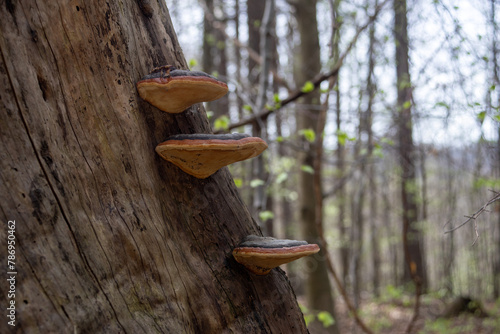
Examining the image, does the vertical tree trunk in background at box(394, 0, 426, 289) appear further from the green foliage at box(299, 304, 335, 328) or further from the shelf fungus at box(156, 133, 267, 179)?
the shelf fungus at box(156, 133, 267, 179)

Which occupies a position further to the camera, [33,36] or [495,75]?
[495,75]

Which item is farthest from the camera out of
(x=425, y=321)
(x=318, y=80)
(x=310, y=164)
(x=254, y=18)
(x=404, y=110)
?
(x=425, y=321)

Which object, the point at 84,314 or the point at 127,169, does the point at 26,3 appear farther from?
the point at 84,314

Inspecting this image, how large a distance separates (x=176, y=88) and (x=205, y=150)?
1.01 feet

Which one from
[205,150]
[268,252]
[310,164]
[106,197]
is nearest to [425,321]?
[310,164]

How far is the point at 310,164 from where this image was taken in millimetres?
6844

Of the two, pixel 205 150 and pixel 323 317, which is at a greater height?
pixel 205 150

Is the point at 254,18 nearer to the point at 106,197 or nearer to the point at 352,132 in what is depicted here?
the point at 352,132

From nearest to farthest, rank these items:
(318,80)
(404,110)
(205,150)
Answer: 1. (205,150)
2. (318,80)
3. (404,110)

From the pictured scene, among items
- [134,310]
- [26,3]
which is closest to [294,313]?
[134,310]

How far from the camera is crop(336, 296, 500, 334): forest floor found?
30.4 feet

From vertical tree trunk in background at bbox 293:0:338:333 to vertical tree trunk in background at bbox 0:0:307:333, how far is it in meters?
4.71

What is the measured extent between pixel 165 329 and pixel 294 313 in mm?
744

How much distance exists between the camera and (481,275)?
39.9 ft
